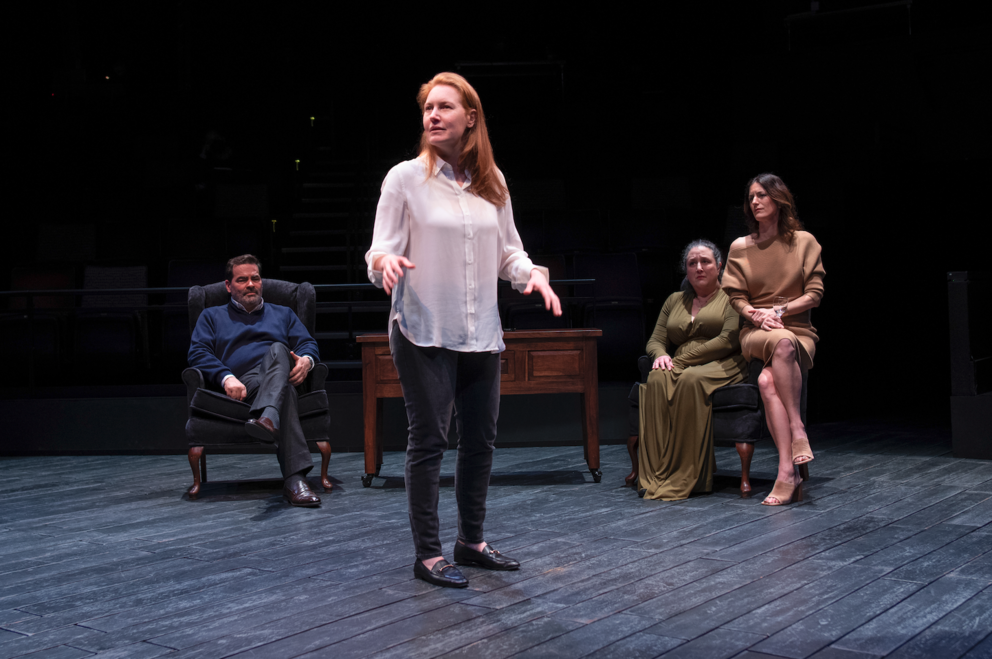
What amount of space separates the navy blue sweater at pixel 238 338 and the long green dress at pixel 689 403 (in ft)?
5.01

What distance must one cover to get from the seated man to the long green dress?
1.41 m

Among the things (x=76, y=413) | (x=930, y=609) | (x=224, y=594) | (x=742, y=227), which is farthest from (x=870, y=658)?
(x=742, y=227)

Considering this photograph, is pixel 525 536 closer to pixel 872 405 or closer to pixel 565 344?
pixel 565 344

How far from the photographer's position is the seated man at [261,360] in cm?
374

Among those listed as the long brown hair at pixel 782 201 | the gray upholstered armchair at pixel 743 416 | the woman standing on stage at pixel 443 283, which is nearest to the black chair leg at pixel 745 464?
the gray upholstered armchair at pixel 743 416

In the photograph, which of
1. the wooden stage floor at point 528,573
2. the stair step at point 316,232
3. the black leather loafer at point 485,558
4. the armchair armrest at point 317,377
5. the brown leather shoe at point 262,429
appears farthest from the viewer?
the stair step at point 316,232

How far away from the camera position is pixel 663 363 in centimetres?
392

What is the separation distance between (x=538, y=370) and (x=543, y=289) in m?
1.85

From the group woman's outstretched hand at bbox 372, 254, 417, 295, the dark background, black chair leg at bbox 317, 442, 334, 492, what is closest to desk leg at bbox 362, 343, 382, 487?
black chair leg at bbox 317, 442, 334, 492

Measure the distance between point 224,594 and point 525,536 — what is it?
102 cm

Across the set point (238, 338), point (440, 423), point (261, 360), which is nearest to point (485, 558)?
point (440, 423)

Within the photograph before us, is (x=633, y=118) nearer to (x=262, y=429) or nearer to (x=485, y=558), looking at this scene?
(x=262, y=429)

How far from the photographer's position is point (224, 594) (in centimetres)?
238

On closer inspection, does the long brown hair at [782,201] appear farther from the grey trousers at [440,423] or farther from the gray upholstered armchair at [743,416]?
the grey trousers at [440,423]
